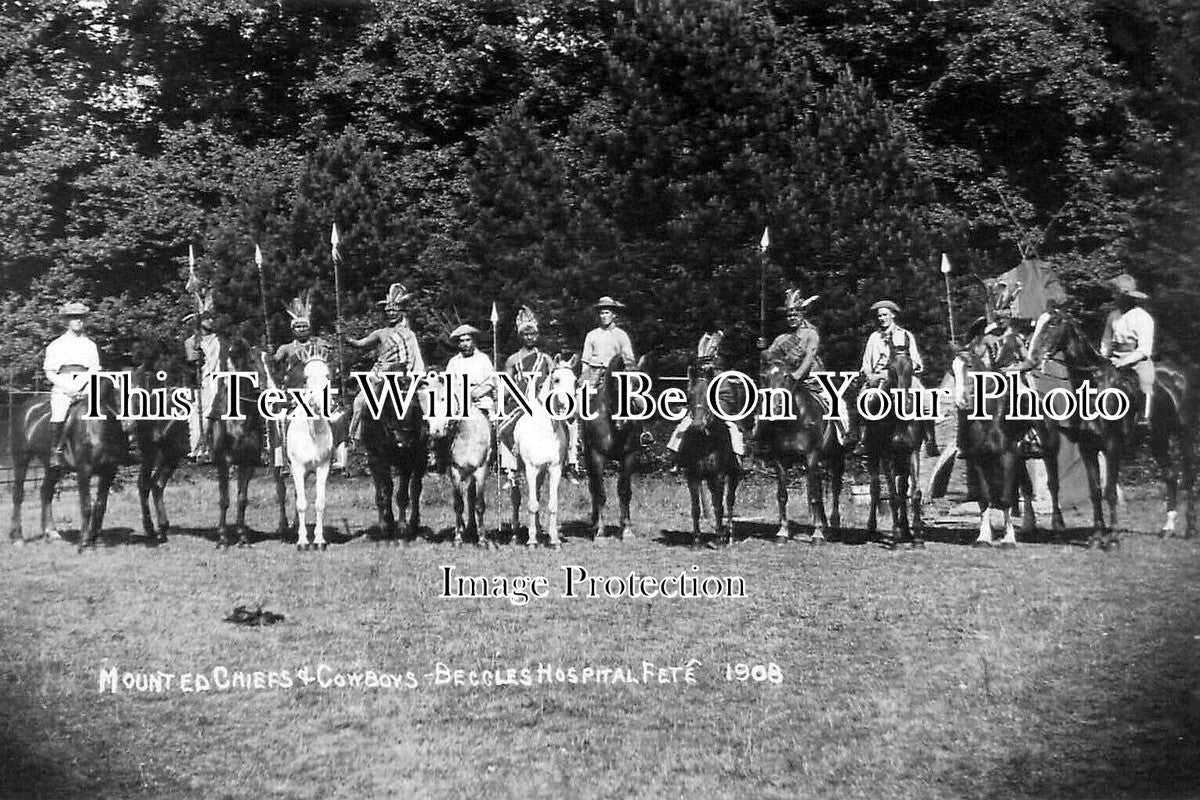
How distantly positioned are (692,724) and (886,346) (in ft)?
8.79

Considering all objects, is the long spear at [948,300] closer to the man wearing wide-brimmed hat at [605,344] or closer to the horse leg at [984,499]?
the horse leg at [984,499]

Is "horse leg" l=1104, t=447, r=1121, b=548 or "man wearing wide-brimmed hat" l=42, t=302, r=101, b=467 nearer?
"man wearing wide-brimmed hat" l=42, t=302, r=101, b=467

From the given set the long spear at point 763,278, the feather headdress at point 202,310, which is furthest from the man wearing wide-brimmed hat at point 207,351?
the long spear at point 763,278

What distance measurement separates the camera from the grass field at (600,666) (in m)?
8.02

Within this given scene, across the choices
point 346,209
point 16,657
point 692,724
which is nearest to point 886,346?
point 692,724

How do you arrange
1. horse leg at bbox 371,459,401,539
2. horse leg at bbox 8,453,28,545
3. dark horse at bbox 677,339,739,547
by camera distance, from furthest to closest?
horse leg at bbox 371,459,401,539, horse leg at bbox 8,453,28,545, dark horse at bbox 677,339,739,547

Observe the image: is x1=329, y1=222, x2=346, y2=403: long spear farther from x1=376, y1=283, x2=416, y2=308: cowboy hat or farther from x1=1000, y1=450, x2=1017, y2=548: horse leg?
x1=1000, y1=450, x2=1017, y2=548: horse leg

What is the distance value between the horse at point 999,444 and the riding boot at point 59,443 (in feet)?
19.0

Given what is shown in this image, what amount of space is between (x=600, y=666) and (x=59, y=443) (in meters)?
3.76

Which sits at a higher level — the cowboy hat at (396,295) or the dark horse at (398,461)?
the cowboy hat at (396,295)

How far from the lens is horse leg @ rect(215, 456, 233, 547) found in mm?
8719

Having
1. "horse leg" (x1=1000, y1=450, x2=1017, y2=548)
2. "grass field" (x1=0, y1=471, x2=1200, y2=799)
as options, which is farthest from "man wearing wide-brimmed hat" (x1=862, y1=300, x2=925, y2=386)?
"grass field" (x1=0, y1=471, x2=1200, y2=799)

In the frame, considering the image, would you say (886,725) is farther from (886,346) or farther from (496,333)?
(496,333)

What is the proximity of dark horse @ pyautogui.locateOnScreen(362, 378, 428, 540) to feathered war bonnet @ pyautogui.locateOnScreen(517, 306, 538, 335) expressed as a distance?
825 millimetres
